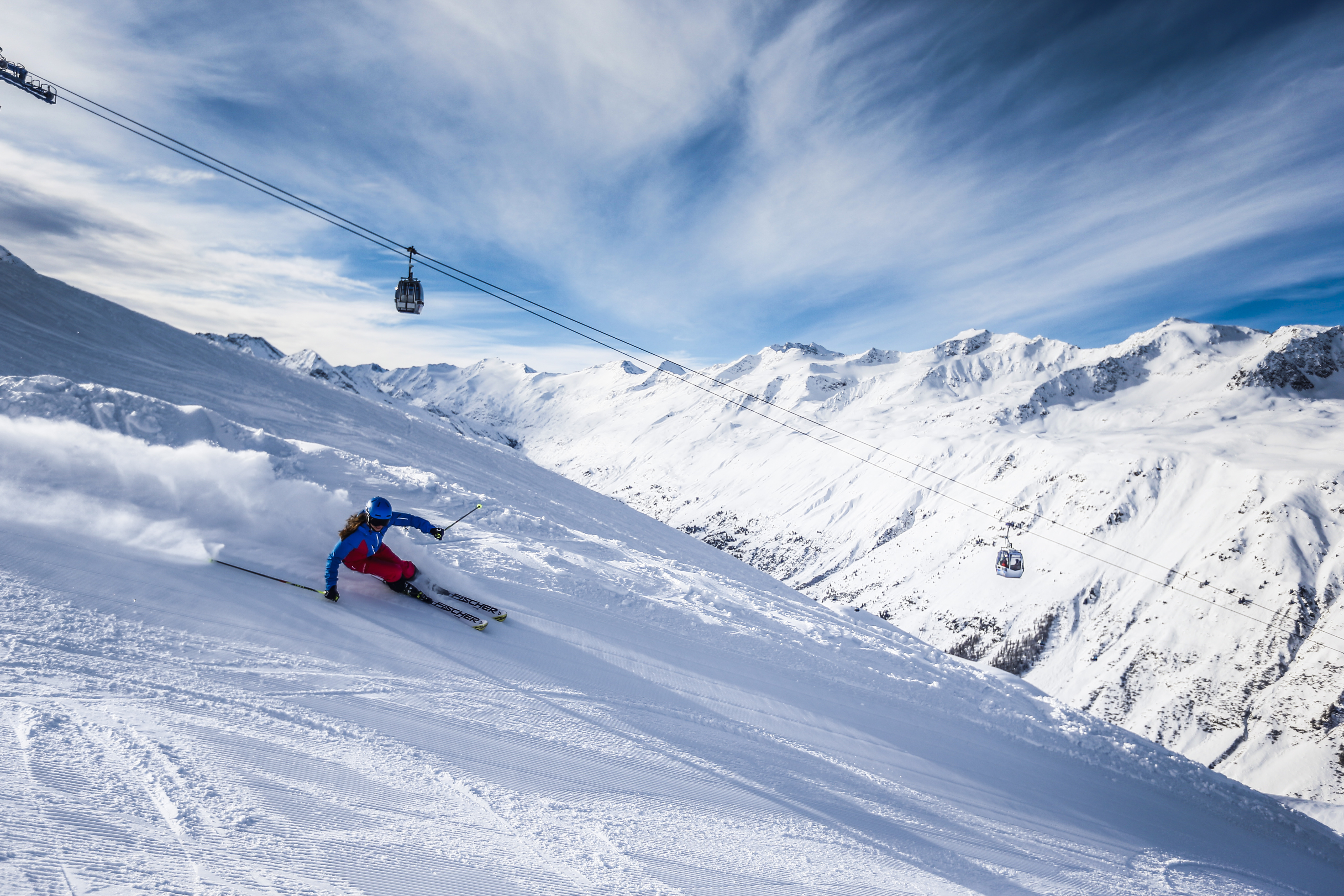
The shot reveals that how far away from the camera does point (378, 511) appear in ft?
24.9

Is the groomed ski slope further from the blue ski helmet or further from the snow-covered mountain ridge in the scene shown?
the snow-covered mountain ridge

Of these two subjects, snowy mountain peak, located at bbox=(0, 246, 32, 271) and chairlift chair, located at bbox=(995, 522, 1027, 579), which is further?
chairlift chair, located at bbox=(995, 522, 1027, 579)

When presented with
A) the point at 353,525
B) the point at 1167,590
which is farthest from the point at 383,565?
the point at 1167,590

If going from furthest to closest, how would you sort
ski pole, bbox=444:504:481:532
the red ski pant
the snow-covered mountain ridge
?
1. the snow-covered mountain ridge
2. ski pole, bbox=444:504:481:532
3. the red ski pant

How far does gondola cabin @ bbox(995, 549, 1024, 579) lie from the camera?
37.2 metres

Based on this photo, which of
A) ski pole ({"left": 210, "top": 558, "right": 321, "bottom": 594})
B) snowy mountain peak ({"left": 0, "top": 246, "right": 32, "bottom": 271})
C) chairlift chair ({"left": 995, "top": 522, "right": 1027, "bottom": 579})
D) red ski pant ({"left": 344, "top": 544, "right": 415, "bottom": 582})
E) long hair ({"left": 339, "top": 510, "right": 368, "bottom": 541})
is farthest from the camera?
chairlift chair ({"left": 995, "top": 522, "right": 1027, "bottom": 579})

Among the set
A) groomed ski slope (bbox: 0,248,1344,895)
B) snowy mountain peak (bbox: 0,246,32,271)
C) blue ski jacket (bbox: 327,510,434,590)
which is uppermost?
snowy mountain peak (bbox: 0,246,32,271)

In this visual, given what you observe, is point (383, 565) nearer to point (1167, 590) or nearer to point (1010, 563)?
point (1010, 563)

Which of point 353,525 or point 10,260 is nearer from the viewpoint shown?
point 353,525

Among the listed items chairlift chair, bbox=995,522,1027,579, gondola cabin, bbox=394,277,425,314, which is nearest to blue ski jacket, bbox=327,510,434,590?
gondola cabin, bbox=394,277,425,314

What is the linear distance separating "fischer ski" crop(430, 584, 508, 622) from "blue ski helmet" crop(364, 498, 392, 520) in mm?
1474

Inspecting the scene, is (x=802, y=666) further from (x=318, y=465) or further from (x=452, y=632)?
(x=318, y=465)

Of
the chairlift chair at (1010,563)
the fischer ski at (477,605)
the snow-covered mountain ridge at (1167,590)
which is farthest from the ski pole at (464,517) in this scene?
the snow-covered mountain ridge at (1167,590)

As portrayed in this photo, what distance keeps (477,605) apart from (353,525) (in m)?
1.99
